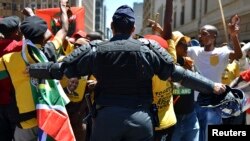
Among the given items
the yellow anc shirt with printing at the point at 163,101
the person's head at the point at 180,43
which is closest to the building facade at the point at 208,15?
the person's head at the point at 180,43

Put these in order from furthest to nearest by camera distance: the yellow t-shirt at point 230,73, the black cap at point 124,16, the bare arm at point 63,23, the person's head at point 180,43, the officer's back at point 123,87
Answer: the yellow t-shirt at point 230,73 → the person's head at point 180,43 → the bare arm at point 63,23 → the black cap at point 124,16 → the officer's back at point 123,87

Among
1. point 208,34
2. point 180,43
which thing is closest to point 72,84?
point 180,43

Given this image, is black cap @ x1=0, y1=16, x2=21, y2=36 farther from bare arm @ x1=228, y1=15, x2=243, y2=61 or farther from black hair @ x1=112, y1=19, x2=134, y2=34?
bare arm @ x1=228, y1=15, x2=243, y2=61

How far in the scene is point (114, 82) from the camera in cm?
346

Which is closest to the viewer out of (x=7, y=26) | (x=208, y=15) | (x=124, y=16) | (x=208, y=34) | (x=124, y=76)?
(x=124, y=76)

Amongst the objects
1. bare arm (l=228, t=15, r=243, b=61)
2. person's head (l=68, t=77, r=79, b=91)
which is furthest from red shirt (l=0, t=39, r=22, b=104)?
bare arm (l=228, t=15, r=243, b=61)

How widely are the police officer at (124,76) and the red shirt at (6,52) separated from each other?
838 millimetres

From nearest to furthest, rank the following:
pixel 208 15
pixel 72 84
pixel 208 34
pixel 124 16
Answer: pixel 124 16 → pixel 72 84 → pixel 208 34 → pixel 208 15

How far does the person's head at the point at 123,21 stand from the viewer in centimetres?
356

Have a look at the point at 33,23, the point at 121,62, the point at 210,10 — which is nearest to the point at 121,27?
the point at 121,62

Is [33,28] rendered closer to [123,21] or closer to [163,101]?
[123,21]

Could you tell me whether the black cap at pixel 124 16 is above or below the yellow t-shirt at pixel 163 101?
above

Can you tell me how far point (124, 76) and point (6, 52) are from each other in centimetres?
147

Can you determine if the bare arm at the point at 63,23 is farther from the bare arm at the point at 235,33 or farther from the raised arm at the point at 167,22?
the bare arm at the point at 235,33
